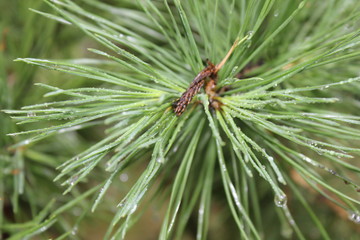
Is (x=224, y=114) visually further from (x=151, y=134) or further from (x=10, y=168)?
(x=10, y=168)

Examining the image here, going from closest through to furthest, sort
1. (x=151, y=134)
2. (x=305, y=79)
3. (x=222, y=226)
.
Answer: (x=151, y=134) → (x=305, y=79) → (x=222, y=226)

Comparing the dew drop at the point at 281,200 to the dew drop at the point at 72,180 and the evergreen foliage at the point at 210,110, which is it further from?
the dew drop at the point at 72,180

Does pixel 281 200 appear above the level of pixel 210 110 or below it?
below

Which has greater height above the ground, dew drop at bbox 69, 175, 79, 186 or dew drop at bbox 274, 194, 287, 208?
dew drop at bbox 69, 175, 79, 186

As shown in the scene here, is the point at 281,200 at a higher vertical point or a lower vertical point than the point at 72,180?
lower

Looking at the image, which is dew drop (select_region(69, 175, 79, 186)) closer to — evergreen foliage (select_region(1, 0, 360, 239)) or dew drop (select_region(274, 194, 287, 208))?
evergreen foliage (select_region(1, 0, 360, 239))

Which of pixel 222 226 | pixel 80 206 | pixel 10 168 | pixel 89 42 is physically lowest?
pixel 222 226

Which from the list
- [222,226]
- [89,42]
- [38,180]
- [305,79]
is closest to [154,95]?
[305,79]

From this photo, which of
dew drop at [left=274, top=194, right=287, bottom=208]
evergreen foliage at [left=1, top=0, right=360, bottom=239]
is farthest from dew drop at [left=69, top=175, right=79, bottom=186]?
dew drop at [left=274, top=194, right=287, bottom=208]

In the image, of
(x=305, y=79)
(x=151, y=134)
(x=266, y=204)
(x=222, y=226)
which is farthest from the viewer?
(x=222, y=226)

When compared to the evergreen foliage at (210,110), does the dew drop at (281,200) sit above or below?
below

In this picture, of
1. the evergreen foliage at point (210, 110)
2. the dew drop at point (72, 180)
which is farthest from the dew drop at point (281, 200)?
the dew drop at point (72, 180)
